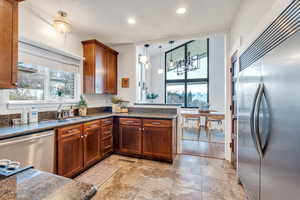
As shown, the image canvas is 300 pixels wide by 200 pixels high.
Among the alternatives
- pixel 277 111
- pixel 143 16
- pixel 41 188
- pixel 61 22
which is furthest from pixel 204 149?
pixel 61 22

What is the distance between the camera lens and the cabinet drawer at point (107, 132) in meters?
3.01

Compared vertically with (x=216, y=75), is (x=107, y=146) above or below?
below

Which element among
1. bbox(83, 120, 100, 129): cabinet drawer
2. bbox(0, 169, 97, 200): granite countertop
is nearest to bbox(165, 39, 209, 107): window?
bbox(83, 120, 100, 129): cabinet drawer

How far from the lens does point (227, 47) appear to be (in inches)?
123

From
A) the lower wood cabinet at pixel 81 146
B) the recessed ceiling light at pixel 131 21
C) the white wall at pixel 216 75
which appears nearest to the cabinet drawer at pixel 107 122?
the lower wood cabinet at pixel 81 146

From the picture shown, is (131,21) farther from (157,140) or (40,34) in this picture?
(157,140)

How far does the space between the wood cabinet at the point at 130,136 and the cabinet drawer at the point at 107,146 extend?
0.70 ft

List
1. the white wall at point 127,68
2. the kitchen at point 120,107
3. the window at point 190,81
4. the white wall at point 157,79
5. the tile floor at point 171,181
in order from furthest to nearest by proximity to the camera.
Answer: the white wall at point 157,79, the window at point 190,81, the white wall at point 127,68, the tile floor at point 171,181, the kitchen at point 120,107

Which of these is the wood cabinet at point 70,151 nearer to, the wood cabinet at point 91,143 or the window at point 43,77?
the wood cabinet at point 91,143

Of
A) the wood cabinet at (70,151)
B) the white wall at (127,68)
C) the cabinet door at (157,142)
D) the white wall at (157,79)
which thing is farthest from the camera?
the white wall at (157,79)

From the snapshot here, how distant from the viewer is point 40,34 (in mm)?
2488

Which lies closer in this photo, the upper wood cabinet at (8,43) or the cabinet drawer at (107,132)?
the upper wood cabinet at (8,43)

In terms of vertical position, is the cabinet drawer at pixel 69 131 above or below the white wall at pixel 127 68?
below

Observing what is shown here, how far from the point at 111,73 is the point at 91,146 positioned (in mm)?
1885
